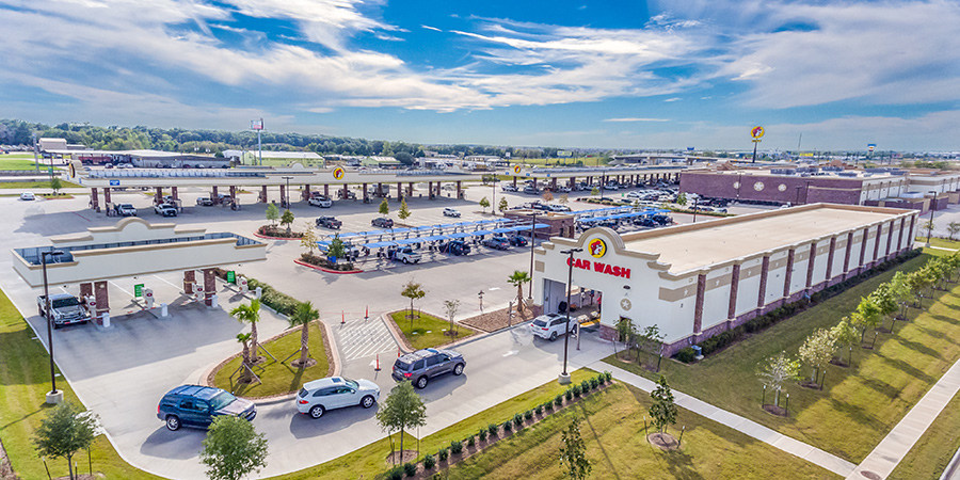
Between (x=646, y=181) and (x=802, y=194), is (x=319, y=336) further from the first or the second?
(x=646, y=181)

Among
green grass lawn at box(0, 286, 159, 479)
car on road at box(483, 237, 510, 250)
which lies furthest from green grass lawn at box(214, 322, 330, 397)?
car on road at box(483, 237, 510, 250)

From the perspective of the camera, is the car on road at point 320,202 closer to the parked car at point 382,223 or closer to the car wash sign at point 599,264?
the parked car at point 382,223

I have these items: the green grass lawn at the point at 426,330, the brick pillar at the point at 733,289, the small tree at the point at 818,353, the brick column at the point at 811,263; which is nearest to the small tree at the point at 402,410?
the green grass lawn at the point at 426,330

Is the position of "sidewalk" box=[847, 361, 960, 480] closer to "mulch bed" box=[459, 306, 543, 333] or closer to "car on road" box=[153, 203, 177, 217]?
"mulch bed" box=[459, 306, 543, 333]

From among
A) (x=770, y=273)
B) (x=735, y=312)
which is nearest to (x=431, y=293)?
(x=735, y=312)

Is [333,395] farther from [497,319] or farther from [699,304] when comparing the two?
[699,304]
